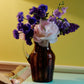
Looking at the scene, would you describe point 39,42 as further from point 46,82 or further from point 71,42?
point 71,42

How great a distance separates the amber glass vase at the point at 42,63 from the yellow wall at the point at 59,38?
1.06ft

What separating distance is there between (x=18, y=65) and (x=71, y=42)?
0.40m

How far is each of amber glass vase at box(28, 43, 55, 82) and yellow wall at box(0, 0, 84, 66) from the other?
0.32 meters

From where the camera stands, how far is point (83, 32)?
114 cm

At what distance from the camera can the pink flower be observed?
81cm

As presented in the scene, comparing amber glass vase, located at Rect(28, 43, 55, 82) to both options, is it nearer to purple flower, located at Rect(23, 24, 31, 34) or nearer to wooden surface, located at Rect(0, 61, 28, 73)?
purple flower, located at Rect(23, 24, 31, 34)

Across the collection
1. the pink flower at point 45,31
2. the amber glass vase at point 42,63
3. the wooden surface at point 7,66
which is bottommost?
the wooden surface at point 7,66

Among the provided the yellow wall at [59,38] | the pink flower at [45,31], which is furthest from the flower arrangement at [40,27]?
the yellow wall at [59,38]

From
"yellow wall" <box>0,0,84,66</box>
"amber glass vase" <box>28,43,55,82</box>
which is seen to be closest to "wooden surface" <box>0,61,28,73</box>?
"yellow wall" <box>0,0,84,66</box>

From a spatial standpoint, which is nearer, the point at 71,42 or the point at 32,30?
the point at 32,30

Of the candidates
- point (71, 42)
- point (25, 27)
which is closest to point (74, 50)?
point (71, 42)

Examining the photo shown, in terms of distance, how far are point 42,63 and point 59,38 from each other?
0.36 metres

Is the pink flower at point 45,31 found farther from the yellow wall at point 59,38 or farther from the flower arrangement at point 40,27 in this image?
the yellow wall at point 59,38

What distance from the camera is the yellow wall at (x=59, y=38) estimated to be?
3.76 ft
